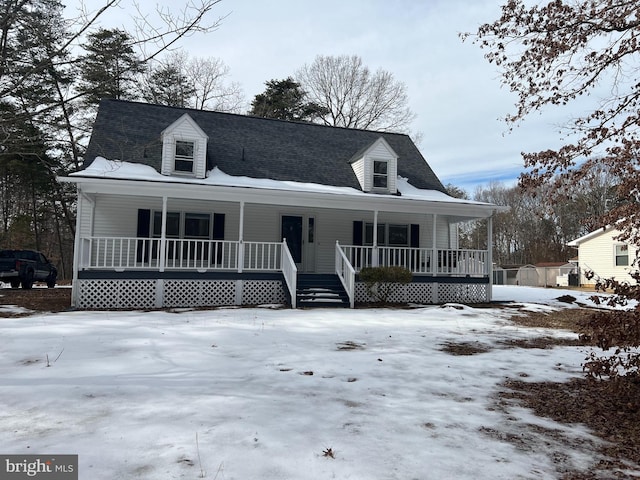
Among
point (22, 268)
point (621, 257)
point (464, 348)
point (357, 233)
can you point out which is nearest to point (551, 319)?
point (464, 348)

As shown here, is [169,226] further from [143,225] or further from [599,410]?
[599,410]

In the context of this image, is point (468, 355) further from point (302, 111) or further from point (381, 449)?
point (302, 111)

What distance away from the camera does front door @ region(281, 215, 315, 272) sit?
49.8 feet

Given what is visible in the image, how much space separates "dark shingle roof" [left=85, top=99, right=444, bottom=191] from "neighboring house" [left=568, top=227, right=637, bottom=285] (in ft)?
49.9

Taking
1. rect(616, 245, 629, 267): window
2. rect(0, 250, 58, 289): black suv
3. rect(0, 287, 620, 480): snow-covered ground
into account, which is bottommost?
rect(0, 287, 620, 480): snow-covered ground

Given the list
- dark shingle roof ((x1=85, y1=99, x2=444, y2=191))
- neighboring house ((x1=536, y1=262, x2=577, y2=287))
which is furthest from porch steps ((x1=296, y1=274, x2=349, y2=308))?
neighboring house ((x1=536, y1=262, x2=577, y2=287))

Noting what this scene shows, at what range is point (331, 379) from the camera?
466 cm

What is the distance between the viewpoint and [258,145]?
15.7m

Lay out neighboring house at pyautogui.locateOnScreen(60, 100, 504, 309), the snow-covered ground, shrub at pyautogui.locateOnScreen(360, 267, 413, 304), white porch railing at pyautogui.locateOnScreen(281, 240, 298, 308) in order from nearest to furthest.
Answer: the snow-covered ground < white porch railing at pyautogui.locateOnScreen(281, 240, 298, 308) < neighboring house at pyautogui.locateOnScreen(60, 100, 504, 309) < shrub at pyautogui.locateOnScreen(360, 267, 413, 304)

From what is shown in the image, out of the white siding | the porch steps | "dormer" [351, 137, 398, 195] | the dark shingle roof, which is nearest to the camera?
the porch steps

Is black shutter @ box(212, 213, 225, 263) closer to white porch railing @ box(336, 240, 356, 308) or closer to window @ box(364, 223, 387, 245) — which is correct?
white porch railing @ box(336, 240, 356, 308)

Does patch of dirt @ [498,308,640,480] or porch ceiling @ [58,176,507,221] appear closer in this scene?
patch of dirt @ [498,308,640,480]

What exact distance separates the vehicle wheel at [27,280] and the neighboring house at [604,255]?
1123 inches

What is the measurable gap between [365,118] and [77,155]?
19.4 meters
